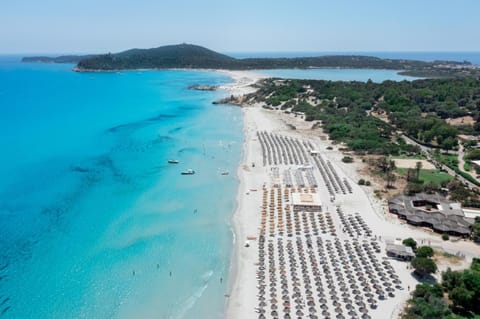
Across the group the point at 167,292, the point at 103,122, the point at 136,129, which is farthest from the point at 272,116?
the point at 167,292

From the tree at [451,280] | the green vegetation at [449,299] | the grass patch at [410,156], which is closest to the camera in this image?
the green vegetation at [449,299]

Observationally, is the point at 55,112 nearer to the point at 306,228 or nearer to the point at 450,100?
the point at 306,228

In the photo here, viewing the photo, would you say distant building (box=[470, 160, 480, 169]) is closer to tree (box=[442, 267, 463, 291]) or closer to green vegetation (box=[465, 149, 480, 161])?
green vegetation (box=[465, 149, 480, 161])

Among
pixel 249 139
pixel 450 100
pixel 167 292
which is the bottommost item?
pixel 167 292

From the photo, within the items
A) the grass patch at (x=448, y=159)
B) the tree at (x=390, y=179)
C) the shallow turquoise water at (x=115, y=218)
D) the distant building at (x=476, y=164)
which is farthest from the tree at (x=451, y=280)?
the grass patch at (x=448, y=159)

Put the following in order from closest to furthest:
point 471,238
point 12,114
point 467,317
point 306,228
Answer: point 467,317 → point 471,238 → point 306,228 → point 12,114

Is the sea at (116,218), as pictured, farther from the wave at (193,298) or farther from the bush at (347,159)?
the bush at (347,159)

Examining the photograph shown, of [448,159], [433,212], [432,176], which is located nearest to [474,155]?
[448,159]

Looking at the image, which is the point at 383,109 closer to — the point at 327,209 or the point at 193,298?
the point at 327,209
